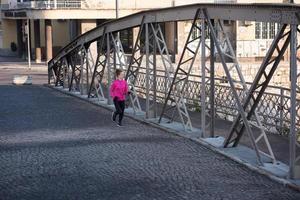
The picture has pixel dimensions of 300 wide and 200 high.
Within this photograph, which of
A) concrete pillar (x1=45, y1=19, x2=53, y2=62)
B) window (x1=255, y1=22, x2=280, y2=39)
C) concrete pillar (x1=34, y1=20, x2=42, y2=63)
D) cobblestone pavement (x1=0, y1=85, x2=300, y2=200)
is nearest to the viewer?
cobblestone pavement (x1=0, y1=85, x2=300, y2=200)

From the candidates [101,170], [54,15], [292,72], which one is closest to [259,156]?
[292,72]

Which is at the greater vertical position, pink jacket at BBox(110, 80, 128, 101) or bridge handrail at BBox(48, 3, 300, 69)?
bridge handrail at BBox(48, 3, 300, 69)

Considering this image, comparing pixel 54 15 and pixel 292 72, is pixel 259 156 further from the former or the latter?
pixel 54 15

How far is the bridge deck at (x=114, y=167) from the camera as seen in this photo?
28.5ft

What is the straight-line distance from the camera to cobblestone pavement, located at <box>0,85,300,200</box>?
8.67 m

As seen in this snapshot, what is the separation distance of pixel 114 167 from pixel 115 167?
2cm

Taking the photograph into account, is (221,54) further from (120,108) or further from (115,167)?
(120,108)

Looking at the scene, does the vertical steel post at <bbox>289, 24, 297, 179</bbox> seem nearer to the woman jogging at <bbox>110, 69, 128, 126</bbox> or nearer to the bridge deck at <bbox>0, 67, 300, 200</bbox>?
the bridge deck at <bbox>0, 67, 300, 200</bbox>

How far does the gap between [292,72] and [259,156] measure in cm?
181

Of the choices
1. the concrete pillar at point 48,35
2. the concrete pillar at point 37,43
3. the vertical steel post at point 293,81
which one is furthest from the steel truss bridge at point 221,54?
the concrete pillar at point 37,43

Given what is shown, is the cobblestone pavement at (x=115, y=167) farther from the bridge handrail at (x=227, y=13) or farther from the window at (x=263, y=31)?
the window at (x=263, y=31)

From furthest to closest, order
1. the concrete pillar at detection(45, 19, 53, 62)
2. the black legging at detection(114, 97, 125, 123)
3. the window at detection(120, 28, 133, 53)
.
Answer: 1. the window at detection(120, 28, 133, 53)
2. the concrete pillar at detection(45, 19, 53, 62)
3. the black legging at detection(114, 97, 125, 123)

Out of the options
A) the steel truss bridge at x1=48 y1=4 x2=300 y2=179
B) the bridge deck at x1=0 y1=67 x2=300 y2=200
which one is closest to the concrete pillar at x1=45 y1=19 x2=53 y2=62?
the steel truss bridge at x1=48 y1=4 x2=300 y2=179

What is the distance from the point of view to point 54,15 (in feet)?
167
